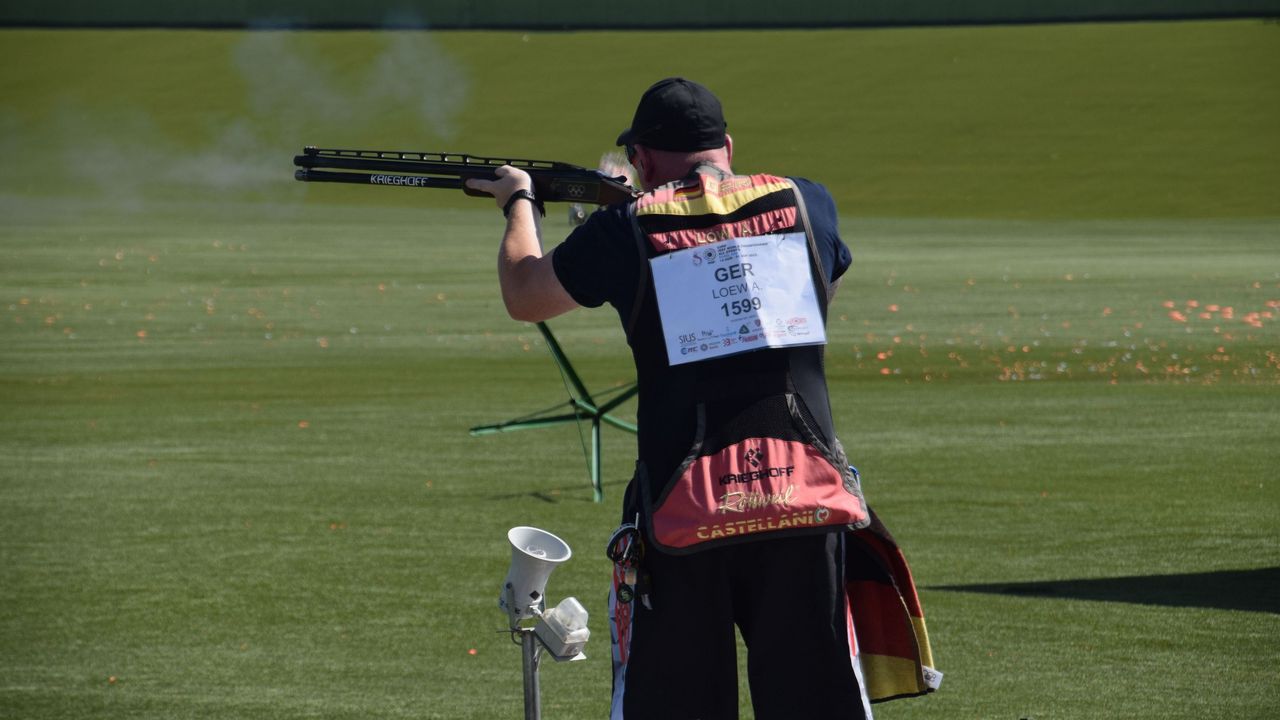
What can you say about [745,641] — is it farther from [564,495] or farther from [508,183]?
[564,495]

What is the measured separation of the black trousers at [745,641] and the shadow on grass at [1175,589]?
4.85 metres

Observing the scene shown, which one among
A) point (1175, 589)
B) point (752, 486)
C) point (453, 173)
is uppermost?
point (453, 173)

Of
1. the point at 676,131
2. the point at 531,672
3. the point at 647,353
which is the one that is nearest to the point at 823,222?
the point at 676,131

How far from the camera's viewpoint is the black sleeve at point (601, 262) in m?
4.10

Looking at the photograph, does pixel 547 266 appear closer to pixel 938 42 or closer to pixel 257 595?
pixel 257 595

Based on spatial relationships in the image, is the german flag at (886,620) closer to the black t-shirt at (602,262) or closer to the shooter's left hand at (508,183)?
the black t-shirt at (602,262)

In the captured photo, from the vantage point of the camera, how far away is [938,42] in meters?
78.2

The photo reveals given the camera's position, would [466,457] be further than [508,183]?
Yes

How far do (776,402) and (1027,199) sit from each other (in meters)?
55.7

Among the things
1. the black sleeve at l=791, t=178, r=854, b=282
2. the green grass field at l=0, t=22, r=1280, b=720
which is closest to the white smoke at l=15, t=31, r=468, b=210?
the green grass field at l=0, t=22, r=1280, b=720

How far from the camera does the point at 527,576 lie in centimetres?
462

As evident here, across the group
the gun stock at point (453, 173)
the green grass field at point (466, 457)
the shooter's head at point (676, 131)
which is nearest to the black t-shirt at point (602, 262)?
the shooter's head at point (676, 131)

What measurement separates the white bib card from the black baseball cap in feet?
0.88

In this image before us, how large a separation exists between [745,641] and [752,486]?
35 centimetres
